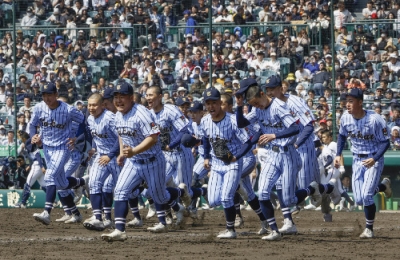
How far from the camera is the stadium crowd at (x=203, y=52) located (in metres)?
19.1

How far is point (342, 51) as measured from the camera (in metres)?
19.9

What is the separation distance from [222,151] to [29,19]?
1360cm

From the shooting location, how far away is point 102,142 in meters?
13.0

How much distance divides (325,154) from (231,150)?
5690 millimetres

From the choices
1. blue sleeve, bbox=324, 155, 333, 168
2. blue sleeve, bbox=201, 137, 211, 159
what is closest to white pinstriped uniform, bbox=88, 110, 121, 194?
blue sleeve, bbox=201, 137, 211, 159

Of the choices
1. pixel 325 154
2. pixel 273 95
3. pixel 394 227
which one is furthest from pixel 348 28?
pixel 273 95

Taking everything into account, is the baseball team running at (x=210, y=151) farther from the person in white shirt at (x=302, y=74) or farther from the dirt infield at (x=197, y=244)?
the person in white shirt at (x=302, y=74)

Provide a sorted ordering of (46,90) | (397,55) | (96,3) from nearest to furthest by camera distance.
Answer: (46,90)
(397,55)
(96,3)

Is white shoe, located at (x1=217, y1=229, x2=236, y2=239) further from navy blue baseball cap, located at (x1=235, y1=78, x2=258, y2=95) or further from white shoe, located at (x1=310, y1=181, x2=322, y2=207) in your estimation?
white shoe, located at (x1=310, y1=181, x2=322, y2=207)

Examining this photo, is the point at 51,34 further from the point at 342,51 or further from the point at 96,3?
the point at 342,51

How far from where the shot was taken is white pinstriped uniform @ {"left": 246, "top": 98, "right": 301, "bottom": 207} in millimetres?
11641

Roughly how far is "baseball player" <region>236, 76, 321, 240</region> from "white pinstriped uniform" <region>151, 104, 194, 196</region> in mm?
1879

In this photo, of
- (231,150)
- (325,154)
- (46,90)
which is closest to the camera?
(231,150)

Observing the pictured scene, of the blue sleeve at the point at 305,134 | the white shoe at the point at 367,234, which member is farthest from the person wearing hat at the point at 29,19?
the white shoe at the point at 367,234
